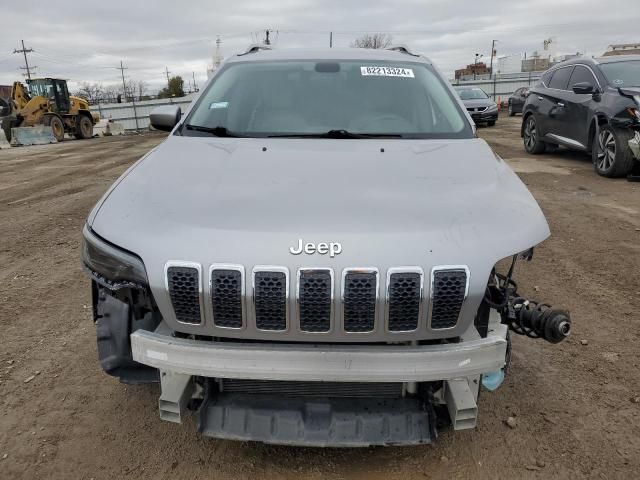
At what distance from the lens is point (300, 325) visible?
1.89 meters

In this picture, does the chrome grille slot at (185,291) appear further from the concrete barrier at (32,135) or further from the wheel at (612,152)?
the concrete barrier at (32,135)

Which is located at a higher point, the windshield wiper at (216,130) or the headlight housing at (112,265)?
the windshield wiper at (216,130)

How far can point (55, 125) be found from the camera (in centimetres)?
2311

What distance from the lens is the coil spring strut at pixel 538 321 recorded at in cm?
214

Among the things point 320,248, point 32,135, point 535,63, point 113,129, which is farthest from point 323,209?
point 535,63

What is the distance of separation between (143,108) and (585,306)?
33007mm

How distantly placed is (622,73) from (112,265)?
891 cm

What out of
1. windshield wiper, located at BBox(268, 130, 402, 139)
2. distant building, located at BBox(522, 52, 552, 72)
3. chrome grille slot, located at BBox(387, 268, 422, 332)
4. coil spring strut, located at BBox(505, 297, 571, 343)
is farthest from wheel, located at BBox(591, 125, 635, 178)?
distant building, located at BBox(522, 52, 552, 72)

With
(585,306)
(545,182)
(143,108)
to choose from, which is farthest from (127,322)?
(143,108)

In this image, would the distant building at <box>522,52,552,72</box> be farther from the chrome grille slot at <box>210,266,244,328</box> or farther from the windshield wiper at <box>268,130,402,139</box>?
the chrome grille slot at <box>210,266,244,328</box>

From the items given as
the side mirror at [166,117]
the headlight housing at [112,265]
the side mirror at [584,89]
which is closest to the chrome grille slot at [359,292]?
the headlight housing at [112,265]

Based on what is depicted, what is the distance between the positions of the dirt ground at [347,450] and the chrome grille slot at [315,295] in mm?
837

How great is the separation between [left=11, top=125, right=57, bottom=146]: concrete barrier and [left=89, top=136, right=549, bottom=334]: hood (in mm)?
22646

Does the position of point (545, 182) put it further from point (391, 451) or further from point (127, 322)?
point (127, 322)
